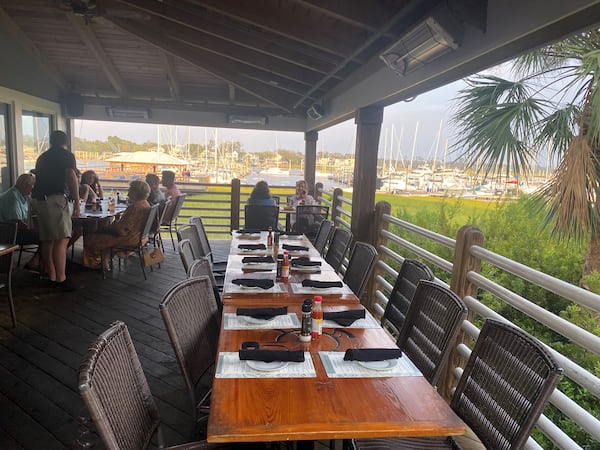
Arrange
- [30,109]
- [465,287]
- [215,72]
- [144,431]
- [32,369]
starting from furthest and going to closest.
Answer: [30,109]
[215,72]
[32,369]
[465,287]
[144,431]

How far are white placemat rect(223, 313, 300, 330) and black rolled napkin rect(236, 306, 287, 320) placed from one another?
2 centimetres

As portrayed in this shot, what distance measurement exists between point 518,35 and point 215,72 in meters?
5.34

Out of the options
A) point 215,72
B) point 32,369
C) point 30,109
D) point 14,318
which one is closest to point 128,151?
point 30,109

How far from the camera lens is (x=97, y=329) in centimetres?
384

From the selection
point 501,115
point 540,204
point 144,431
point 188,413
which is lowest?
point 188,413

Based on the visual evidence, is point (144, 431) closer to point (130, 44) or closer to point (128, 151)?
point (130, 44)

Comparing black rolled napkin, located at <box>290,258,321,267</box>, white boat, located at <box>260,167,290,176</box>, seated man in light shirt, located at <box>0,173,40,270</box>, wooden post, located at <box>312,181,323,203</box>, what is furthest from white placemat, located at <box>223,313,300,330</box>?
white boat, located at <box>260,167,290,176</box>

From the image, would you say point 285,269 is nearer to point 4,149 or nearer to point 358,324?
point 358,324

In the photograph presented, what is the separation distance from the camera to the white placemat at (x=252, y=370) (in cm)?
164

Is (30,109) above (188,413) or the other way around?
above

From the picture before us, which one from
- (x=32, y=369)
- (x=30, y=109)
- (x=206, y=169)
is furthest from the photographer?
(x=206, y=169)

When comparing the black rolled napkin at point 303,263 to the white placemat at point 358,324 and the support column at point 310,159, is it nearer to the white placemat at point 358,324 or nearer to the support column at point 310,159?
the white placemat at point 358,324

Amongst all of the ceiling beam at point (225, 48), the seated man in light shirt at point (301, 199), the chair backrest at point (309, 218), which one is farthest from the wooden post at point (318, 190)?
the ceiling beam at point (225, 48)

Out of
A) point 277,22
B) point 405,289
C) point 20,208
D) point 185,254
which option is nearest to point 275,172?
point 20,208
